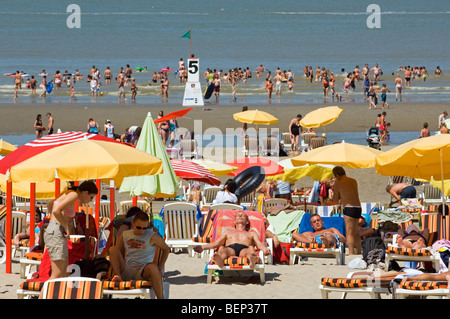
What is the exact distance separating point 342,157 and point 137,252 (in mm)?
4825

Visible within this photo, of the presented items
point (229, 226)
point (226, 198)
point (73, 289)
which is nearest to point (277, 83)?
point (226, 198)

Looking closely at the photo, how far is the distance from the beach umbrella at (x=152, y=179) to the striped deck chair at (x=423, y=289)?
10.6 ft

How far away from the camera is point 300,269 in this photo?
946cm

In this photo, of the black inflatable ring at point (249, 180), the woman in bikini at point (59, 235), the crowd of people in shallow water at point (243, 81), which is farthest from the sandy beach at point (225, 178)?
the crowd of people in shallow water at point (243, 81)

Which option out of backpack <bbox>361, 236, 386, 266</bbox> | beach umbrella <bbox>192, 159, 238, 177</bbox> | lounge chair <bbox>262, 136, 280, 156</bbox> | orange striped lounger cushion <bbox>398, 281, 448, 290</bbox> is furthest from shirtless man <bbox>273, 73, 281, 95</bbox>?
orange striped lounger cushion <bbox>398, 281, 448, 290</bbox>

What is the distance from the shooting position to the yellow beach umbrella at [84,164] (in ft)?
24.0

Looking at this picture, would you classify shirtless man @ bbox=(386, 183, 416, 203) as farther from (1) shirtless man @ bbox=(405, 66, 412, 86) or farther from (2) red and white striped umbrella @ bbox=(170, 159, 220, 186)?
(1) shirtless man @ bbox=(405, 66, 412, 86)

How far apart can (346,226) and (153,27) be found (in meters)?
79.1

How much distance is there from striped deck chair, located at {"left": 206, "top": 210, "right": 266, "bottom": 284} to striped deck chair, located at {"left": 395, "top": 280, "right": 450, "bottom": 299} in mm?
2229

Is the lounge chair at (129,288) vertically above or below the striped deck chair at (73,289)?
below

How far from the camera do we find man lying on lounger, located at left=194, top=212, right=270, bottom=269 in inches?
344

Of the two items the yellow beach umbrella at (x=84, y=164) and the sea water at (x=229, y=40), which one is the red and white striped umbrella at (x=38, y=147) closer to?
the yellow beach umbrella at (x=84, y=164)

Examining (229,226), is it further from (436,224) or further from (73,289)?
(73,289)
